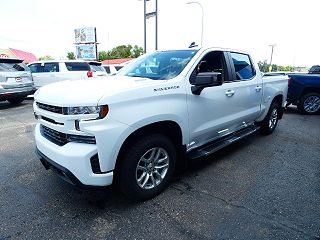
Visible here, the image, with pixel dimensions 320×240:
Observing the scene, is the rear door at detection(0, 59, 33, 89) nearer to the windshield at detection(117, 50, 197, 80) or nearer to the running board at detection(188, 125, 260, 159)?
the windshield at detection(117, 50, 197, 80)

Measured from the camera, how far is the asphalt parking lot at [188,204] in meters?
2.44

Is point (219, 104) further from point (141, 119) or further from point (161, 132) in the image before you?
point (141, 119)

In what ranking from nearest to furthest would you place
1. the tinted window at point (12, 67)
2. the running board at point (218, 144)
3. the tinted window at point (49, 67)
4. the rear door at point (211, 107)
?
the rear door at point (211, 107)
the running board at point (218, 144)
the tinted window at point (12, 67)
the tinted window at point (49, 67)

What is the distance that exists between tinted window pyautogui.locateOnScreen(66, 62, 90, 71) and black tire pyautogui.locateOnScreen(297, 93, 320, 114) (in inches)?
355

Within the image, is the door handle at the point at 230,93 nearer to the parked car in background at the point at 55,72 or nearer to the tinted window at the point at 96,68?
the parked car in background at the point at 55,72

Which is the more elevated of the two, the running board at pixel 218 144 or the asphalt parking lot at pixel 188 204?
the running board at pixel 218 144

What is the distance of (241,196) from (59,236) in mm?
2086

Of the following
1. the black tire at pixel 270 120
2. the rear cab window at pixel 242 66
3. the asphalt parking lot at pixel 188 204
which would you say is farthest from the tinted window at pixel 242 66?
the asphalt parking lot at pixel 188 204

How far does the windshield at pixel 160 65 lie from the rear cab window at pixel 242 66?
105cm

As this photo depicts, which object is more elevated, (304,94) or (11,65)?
(11,65)

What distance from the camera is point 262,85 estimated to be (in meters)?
4.94

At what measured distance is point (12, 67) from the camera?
890cm

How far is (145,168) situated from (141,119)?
64 cm

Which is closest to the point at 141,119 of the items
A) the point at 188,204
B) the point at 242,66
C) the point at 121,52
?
the point at 188,204
